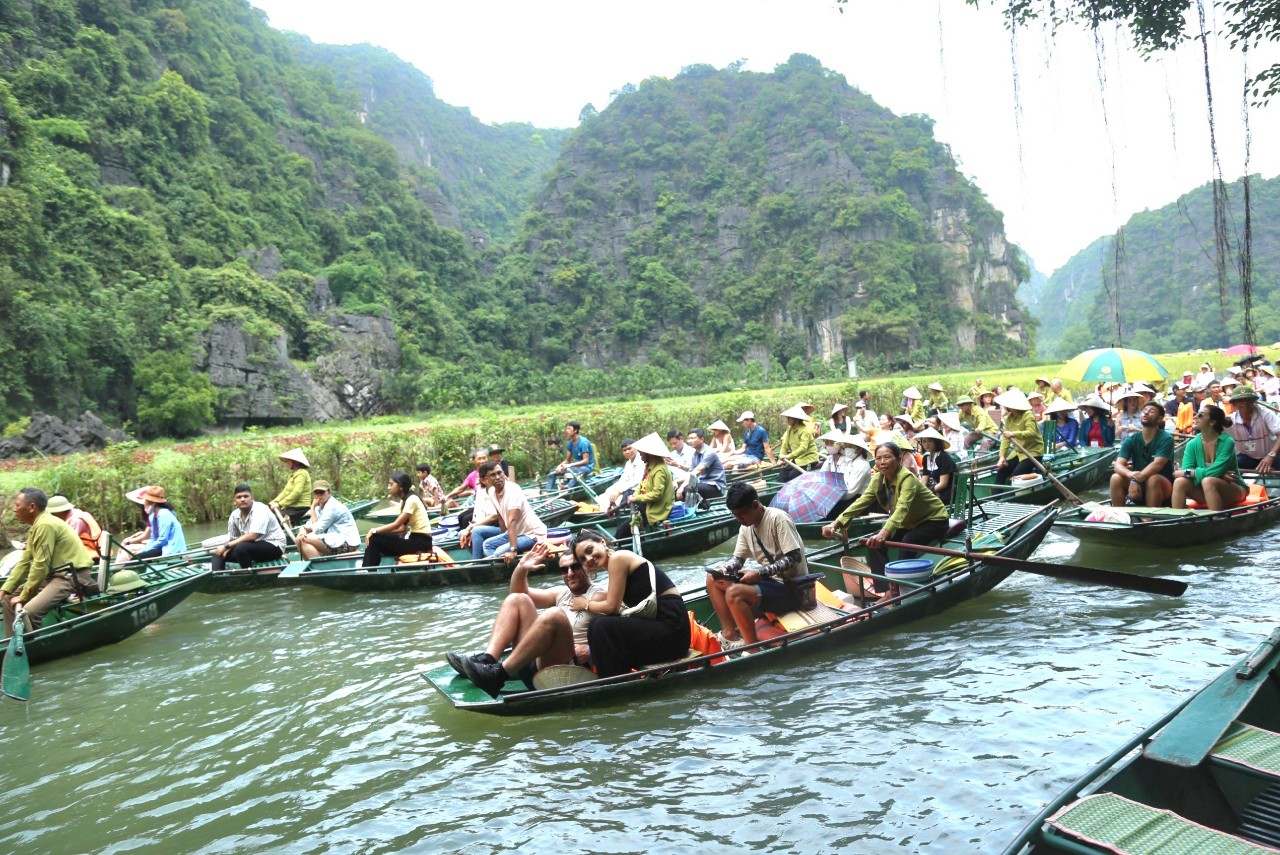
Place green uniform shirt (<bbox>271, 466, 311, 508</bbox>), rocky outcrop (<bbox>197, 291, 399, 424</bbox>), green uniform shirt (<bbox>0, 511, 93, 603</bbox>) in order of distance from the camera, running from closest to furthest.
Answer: green uniform shirt (<bbox>0, 511, 93, 603</bbox>) → green uniform shirt (<bbox>271, 466, 311, 508</bbox>) → rocky outcrop (<bbox>197, 291, 399, 424</bbox>)

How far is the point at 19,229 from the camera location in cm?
3003

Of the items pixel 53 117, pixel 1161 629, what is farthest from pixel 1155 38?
pixel 53 117

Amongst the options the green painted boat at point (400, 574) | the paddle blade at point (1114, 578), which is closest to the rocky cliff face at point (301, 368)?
the green painted boat at point (400, 574)

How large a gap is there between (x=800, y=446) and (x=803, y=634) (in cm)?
736

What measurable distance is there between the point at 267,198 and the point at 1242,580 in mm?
58100

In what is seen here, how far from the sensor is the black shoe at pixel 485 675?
5234 millimetres

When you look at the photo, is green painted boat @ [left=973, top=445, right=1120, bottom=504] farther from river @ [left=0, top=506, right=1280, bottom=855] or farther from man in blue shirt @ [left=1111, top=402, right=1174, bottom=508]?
river @ [left=0, top=506, right=1280, bottom=855]

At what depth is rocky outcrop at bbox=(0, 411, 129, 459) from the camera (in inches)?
1019

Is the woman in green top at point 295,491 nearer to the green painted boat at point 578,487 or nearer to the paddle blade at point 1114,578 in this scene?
the green painted boat at point 578,487

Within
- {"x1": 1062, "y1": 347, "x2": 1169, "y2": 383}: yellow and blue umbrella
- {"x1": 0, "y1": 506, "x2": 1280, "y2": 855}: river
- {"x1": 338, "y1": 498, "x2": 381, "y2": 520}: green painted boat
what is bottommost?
{"x1": 0, "y1": 506, "x2": 1280, "y2": 855}: river

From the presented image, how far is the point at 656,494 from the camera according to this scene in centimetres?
973

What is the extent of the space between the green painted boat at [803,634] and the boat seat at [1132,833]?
3.00 meters

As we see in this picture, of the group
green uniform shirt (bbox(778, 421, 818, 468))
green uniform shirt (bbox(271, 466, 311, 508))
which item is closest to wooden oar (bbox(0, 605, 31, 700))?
green uniform shirt (bbox(271, 466, 311, 508))

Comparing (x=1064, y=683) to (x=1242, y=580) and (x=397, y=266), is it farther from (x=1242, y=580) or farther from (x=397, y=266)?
(x=397, y=266)
